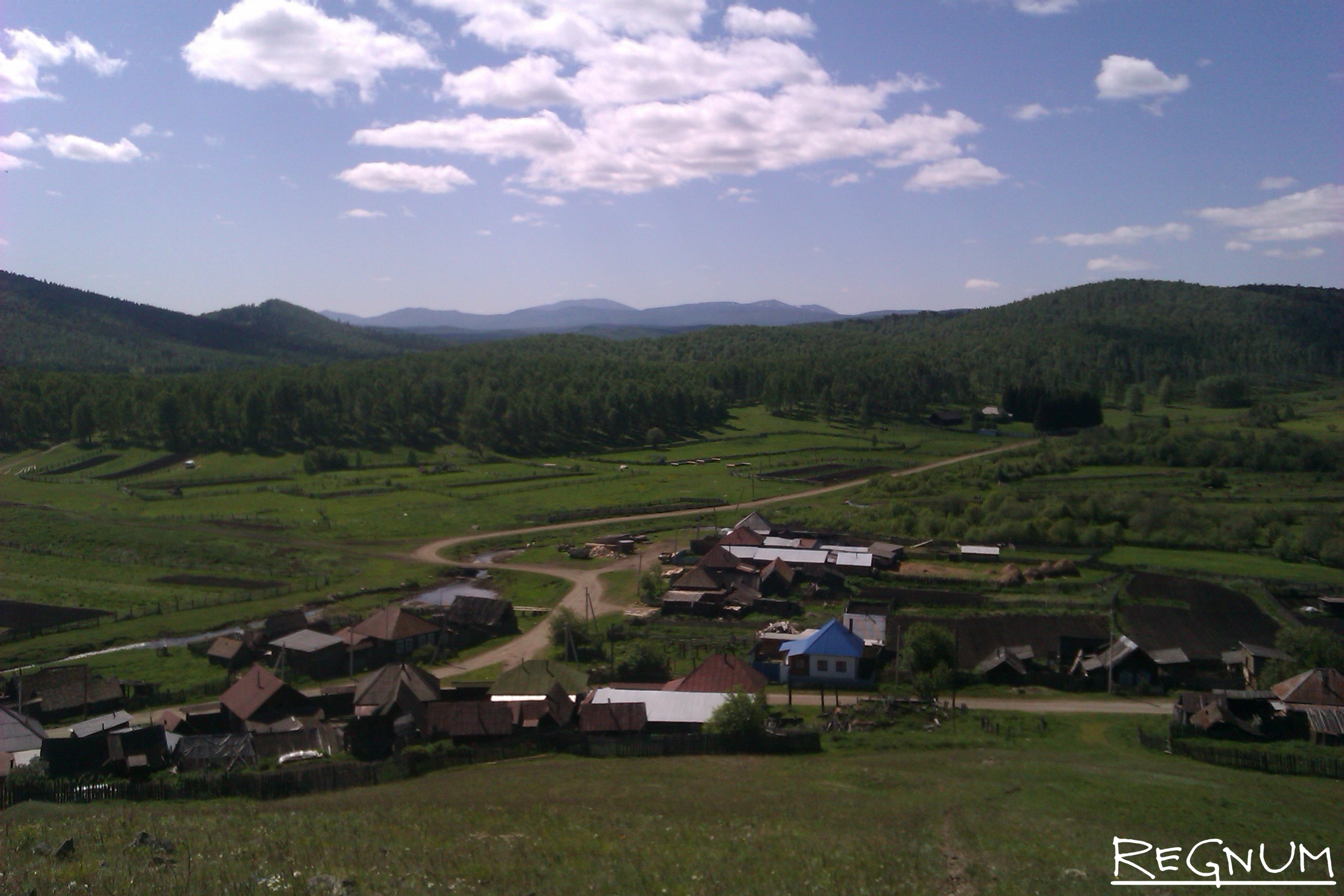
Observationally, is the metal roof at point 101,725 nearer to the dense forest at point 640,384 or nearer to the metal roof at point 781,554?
the metal roof at point 781,554

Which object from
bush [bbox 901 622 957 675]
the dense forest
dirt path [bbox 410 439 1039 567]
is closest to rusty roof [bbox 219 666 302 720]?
bush [bbox 901 622 957 675]

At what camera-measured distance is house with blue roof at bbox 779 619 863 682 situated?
30.7 m

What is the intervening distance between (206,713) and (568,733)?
406 inches

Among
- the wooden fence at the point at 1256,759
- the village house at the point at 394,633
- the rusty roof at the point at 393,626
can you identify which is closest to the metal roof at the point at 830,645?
the wooden fence at the point at 1256,759

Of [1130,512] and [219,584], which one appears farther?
[1130,512]

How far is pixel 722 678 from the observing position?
91.9 ft

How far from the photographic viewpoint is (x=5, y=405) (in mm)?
86500

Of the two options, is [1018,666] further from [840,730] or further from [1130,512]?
[1130,512]

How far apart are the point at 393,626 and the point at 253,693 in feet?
27.1

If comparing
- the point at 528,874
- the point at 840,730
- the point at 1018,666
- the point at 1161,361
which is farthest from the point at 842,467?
the point at 1161,361

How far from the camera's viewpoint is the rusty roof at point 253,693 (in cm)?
2548

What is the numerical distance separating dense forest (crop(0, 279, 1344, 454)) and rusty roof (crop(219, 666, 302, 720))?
66486 mm

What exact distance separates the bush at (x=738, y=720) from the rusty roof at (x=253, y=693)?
12234 millimetres

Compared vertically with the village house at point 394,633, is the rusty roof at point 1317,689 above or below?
above
